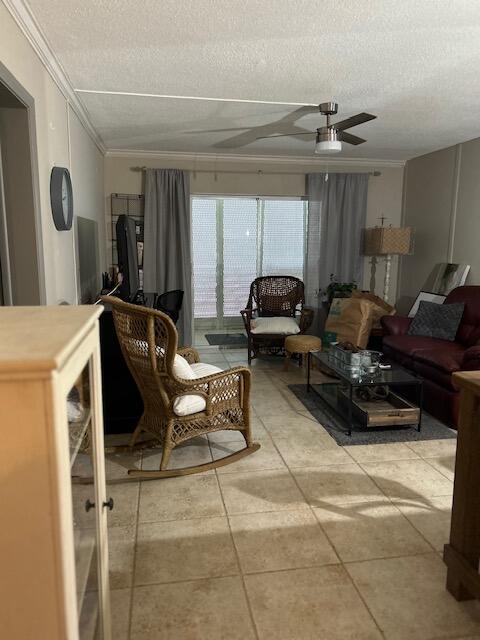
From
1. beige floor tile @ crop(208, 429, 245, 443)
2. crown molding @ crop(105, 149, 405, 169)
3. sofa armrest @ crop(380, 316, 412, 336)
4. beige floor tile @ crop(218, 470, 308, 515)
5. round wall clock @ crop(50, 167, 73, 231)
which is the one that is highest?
crown molding @ crop(105, 149, 405, 169)

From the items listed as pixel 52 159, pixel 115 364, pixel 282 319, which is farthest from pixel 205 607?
pixel 282 319

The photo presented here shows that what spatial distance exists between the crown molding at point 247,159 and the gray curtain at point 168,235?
0.66 feet

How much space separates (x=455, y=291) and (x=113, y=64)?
3732 mm

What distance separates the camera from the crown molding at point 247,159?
5562mm

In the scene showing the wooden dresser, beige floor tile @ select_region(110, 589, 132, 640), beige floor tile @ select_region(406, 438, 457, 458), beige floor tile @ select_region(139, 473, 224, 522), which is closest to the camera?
the wooden dresser

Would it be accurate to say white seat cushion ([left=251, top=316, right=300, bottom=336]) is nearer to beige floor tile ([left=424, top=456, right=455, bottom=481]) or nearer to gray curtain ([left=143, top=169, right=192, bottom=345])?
gray curtain ([left=143, top=169, right=192, bottom=345])

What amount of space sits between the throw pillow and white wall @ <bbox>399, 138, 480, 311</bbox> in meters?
0.64

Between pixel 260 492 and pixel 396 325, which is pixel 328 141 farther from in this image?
pixel 260 492

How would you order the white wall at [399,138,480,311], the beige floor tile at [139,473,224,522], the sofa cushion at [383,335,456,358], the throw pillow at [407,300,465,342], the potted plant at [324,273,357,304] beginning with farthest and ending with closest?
1. the potted plant at [324,273,357,304]
2. the white wall at [399,138,480,311]
3. the throw pillow at [407,300,465,342]
4. the sofa cushion at [383,335,456,358]
5. the beige floor tile at [139,473,224,522]

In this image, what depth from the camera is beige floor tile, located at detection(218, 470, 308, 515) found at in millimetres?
2428

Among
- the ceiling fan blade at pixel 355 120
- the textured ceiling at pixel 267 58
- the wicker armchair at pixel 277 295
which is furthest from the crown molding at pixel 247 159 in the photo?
the ceiling fan blade at pixel 355 120

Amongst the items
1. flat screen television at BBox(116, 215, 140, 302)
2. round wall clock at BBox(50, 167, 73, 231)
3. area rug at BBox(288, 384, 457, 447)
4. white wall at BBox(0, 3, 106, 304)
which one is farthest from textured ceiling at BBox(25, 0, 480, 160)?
area rug at BBox(288, 384, 457, 447)

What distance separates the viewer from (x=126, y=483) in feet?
8.69

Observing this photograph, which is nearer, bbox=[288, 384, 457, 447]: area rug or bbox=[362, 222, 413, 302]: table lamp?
bbox=[288, 384, 457, 447]: area rug
